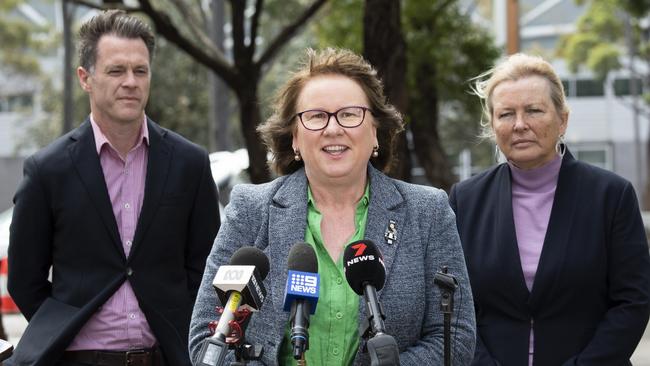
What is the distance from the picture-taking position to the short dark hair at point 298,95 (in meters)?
4.19

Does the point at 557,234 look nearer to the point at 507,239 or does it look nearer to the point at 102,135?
the point at 507,239

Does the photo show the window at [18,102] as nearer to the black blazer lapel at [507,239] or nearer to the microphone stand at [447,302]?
the black blazer lapel at [507,239]

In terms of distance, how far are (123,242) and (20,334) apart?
8757 mm

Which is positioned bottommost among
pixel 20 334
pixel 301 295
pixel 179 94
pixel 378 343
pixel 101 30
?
pixel 20 334

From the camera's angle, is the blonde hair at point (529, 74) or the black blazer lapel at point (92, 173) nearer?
the black blazer lapel at point (92, 173)

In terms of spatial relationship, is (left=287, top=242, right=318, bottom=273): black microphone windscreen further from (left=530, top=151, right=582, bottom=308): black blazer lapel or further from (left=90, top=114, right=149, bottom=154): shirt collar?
(left=90, top=114, right=149, bottom=154): shirt collar

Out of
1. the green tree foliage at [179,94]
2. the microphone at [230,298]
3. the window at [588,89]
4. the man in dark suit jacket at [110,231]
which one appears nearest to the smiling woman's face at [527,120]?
the man in dark suit jacket at [110,231]

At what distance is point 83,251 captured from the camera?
17.0 ft

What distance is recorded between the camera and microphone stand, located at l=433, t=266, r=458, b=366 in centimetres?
372

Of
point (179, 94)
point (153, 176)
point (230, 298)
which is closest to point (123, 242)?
point (153, 176)

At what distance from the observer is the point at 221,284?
10.5 ft

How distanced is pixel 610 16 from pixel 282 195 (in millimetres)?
47993

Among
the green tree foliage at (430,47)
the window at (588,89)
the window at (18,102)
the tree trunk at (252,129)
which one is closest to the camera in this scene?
the tree trunk at (252,129)

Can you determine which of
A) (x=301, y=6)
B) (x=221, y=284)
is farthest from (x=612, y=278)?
(x=301, y=6)
